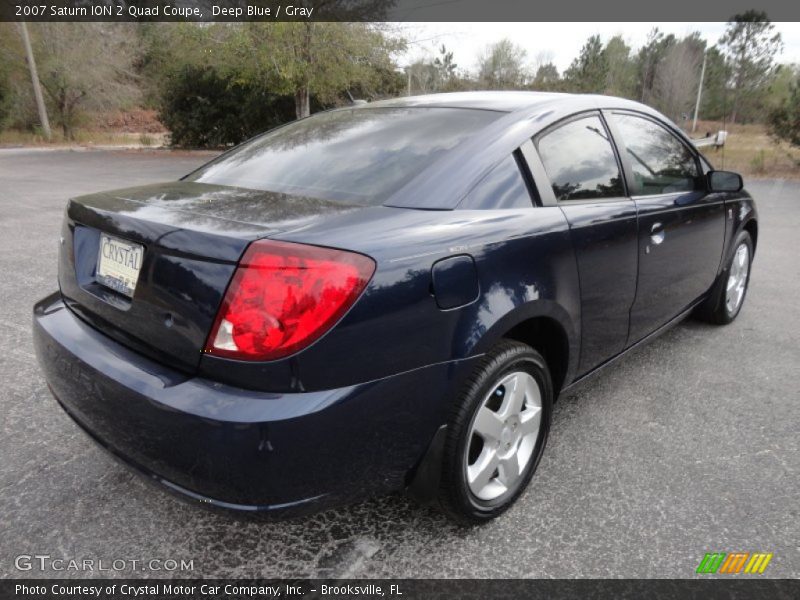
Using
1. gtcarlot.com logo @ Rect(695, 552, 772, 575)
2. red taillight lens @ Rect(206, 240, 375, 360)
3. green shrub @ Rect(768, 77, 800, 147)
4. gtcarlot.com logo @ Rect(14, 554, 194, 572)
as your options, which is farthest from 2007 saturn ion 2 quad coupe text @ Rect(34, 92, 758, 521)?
green shrub @ Rect(768, 77, 800, 147)

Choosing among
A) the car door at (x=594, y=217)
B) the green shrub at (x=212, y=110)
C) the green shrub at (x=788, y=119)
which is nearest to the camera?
the car door at (x=594, y=217)

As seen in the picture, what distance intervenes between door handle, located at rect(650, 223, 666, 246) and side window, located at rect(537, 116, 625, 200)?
0.25 m

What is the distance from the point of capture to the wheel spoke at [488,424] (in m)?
1.95

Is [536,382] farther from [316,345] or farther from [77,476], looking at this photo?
[77,476]

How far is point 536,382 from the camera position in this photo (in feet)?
7.15

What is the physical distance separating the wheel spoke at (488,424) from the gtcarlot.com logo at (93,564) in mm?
1049

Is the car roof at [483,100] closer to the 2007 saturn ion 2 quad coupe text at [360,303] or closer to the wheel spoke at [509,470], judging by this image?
the 2007 saturn ion 2 quad coupe text at [360,303]

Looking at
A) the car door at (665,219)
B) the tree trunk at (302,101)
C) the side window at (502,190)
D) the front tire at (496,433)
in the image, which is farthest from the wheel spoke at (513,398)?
the tree trunk at (302,101)

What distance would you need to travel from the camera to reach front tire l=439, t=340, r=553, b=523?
1.85 metres

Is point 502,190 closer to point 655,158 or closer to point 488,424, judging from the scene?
point 488,424

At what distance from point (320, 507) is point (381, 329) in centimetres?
55

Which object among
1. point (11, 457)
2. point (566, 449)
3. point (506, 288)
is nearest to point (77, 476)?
point (11, 457)

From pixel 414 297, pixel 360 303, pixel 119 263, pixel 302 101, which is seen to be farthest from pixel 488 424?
pixel 302 101

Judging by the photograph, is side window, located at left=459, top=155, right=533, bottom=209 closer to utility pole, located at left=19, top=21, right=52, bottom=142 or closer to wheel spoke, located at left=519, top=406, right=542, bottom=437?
wheel spoke, located at left=519, top=406, right=542, bottom=437
